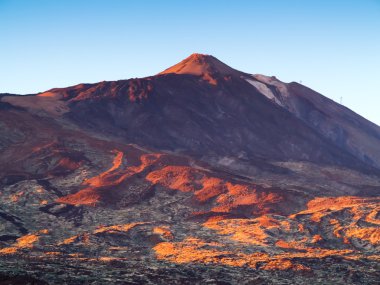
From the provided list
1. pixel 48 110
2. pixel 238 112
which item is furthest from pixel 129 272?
pixel 238 112

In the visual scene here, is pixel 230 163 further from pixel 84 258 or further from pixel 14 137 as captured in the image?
pixel 84 258

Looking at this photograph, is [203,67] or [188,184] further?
[203,67]

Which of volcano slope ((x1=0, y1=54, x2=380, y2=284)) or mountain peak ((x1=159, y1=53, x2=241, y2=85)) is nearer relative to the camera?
volcano slope ((x1=0, y1=54, x2=380, y2=284))

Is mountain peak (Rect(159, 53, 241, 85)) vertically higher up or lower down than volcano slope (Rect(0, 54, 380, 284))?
higher up

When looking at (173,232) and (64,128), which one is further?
(64,128)

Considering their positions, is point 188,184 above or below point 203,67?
below
